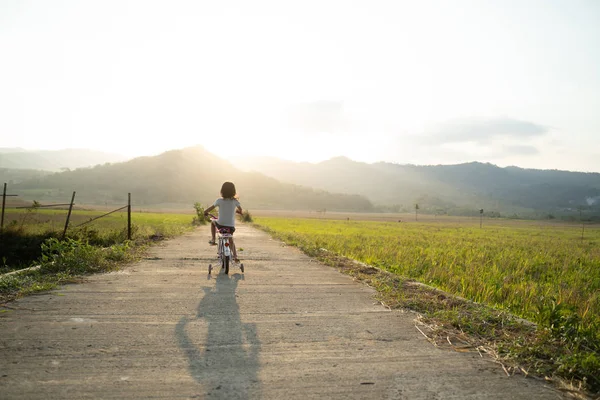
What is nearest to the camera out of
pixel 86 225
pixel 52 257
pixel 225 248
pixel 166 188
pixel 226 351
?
pixel 226 351

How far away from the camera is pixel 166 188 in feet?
548

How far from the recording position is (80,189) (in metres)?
165

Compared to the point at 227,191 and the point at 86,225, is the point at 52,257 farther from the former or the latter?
the point at 86,225

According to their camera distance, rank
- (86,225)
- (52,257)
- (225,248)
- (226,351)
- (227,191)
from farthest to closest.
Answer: (86,225) → (52,257) → (225,248) → (227,191) → (226,351)

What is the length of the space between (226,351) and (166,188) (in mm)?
173807

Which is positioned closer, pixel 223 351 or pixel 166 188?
pixel 223 351

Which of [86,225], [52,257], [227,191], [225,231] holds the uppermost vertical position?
[227,191]

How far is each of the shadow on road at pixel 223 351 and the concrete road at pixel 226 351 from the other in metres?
A: 0.01

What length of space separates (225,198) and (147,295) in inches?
112

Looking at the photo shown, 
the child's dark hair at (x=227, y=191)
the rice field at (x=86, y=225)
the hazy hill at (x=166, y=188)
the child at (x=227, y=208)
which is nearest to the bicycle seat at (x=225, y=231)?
the child at (x=227, y=208)

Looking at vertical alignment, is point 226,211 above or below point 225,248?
above

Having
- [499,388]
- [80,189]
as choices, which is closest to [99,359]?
[499,388]

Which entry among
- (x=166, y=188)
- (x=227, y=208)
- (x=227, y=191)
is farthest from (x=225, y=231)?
(x=166, y=188)

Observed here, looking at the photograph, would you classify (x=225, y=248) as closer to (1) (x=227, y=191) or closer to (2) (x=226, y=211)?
(2) (x=226, y=211)
